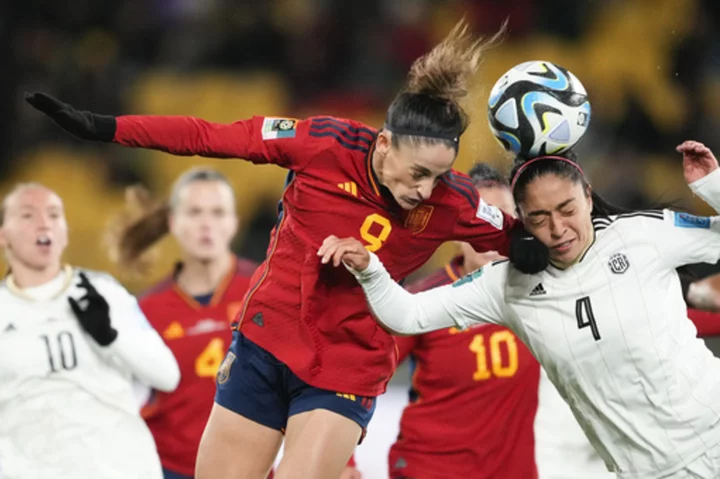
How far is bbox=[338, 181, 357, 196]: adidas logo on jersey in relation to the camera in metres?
3.32

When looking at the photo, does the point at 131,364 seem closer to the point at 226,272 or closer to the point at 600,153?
the point at 226,272

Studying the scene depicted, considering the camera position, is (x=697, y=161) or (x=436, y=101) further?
(x=436, y=101)

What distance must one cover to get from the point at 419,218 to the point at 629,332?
29.4 inches

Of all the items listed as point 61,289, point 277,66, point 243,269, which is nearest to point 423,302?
point 61,289

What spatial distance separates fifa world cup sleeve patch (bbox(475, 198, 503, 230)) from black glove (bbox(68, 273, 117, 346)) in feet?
5.90

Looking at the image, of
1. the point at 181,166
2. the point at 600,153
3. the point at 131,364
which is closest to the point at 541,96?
the point at 131,364

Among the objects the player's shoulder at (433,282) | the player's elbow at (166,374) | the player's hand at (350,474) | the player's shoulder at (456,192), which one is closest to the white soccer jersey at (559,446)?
the player's shoulder at (433,282)

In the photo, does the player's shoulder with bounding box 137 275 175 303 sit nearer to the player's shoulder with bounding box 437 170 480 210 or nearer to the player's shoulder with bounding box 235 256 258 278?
the player's shoulder with bounding box 235 256 258 278

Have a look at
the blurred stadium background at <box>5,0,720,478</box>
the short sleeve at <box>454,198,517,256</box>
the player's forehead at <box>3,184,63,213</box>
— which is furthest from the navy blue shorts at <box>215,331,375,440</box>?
the blurred stadium background at <box>5,0,720,478</box>

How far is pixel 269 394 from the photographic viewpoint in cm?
339

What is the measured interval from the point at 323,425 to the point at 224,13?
679 cm

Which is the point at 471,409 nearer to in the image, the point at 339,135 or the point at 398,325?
the point at 398,325

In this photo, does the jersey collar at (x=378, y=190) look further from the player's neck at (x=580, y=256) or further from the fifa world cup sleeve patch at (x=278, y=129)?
the player's neck at (x=580, y=256)

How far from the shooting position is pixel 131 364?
4457 millimetres
